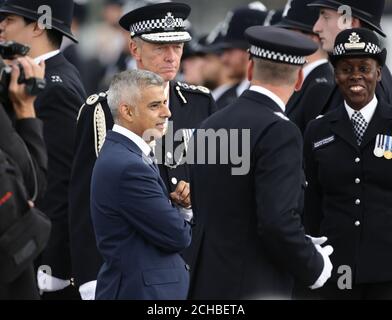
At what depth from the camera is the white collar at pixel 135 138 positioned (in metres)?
5.91

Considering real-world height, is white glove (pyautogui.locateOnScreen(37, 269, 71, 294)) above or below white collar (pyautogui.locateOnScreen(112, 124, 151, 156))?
below

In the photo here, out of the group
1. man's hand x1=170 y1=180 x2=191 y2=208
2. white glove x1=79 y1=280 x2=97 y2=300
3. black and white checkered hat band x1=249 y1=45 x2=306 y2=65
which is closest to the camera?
black and white checkered hat band x1=249 y1=45 x2=306 y2=65

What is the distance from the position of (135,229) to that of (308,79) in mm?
2615

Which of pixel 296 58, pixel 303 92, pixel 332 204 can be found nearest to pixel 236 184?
pixel 296 58

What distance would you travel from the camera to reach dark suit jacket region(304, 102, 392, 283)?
6.73 m

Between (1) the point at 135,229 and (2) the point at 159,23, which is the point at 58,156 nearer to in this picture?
(2) the point at 159,23

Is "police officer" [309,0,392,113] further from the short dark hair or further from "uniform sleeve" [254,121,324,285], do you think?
"uniform sleeve" [254,121,324,285]

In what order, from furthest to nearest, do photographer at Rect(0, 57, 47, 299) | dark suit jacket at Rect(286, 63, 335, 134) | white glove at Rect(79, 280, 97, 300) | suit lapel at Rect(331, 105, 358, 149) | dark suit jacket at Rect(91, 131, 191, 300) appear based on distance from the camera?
dark suit jacket at Rect(286, 63, 335, 134)
suit lapel at Rect(331, 105, 358, 149)
white glove at Rect(79, 280, 97, 300)
dark suit jacket at Rect(91, 131, 191, 300)
photographer at Rect(0, 57, 47, 299)

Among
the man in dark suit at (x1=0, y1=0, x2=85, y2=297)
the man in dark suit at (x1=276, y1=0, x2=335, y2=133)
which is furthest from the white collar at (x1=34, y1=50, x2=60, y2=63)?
the man in dark suit at (x1=276, y1=0, x2=335, y2=133)

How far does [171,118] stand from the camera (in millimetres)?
6828

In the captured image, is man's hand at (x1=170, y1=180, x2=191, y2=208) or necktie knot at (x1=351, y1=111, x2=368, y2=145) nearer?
man's hand at (x1=170, y1=180, x2=191, y2=208)

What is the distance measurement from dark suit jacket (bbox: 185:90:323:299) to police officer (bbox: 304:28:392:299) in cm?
101

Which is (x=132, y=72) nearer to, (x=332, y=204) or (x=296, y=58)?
(x=296, y=58)

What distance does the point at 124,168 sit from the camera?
18.8ft
